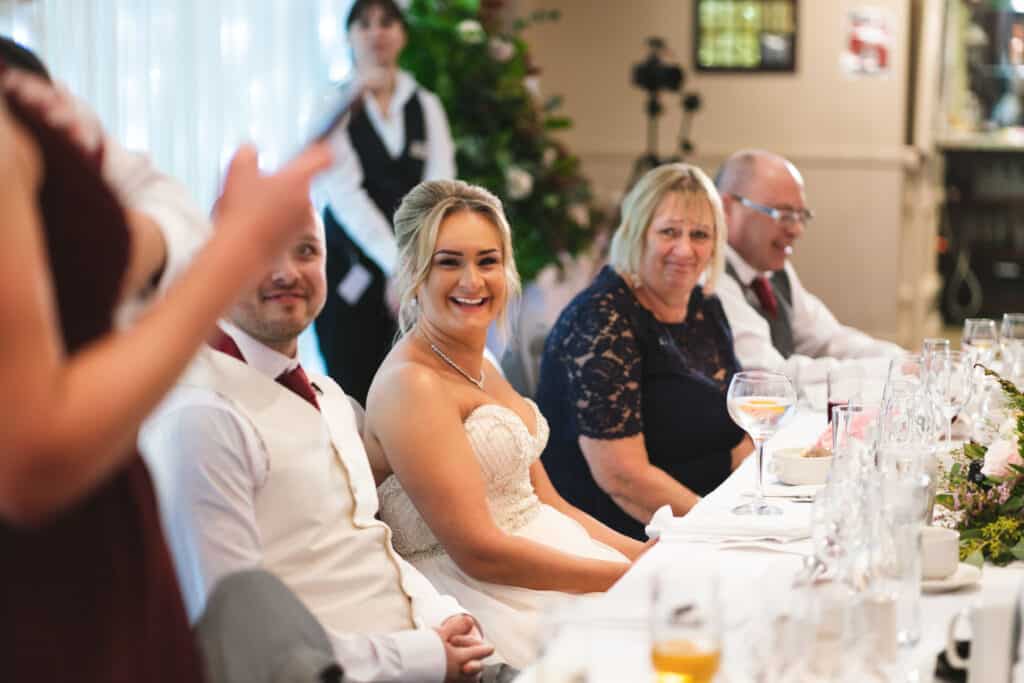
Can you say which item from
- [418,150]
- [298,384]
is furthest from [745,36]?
[298,384]

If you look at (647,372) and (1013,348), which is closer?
(1013,348)

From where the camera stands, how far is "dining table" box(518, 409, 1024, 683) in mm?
1269

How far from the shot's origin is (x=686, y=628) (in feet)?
3.81

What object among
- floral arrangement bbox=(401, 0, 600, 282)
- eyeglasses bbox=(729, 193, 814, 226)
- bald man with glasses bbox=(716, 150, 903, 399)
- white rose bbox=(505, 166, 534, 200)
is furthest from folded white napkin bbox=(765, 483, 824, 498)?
white rose bbox=(505, 166, 534, 200)

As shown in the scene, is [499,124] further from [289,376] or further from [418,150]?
[289,376]

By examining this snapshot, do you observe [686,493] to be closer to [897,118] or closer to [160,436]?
[160,436]

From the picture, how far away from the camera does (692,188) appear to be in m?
3.34

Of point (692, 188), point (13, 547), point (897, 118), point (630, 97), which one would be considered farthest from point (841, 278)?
point (13, 547)

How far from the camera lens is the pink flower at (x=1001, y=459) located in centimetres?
193

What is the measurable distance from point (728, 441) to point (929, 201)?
575cm

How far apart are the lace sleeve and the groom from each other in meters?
1.07

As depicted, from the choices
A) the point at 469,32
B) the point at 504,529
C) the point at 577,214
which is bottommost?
the point at 504,529

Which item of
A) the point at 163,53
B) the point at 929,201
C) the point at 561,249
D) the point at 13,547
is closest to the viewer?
the point at 13,547

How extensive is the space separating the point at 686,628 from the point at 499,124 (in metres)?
4.63
